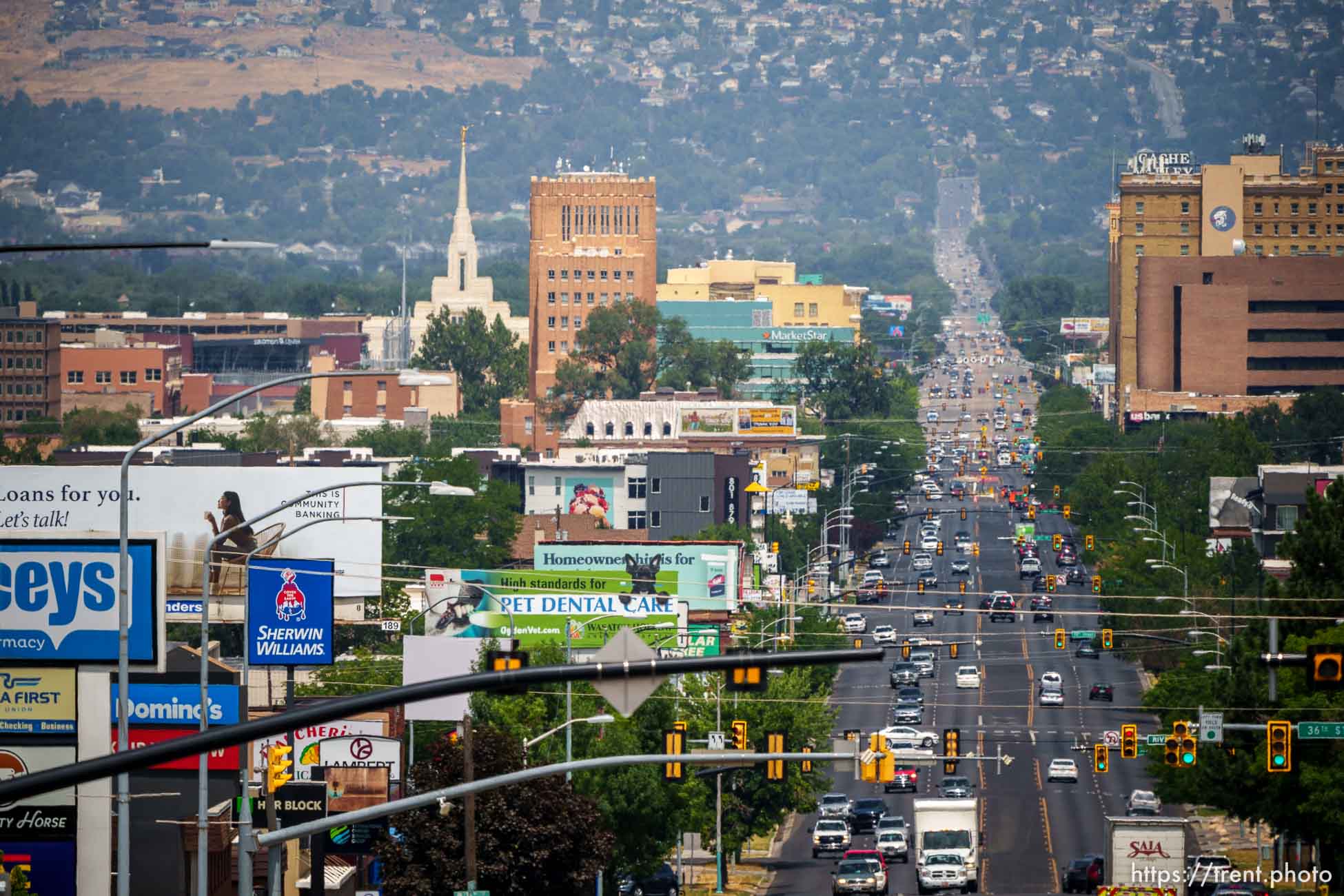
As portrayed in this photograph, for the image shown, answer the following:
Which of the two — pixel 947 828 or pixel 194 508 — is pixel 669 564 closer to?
pixel 194 508

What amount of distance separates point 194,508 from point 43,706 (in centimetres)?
7064

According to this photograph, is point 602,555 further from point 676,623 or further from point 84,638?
point 84,638

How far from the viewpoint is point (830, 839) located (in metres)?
88.3

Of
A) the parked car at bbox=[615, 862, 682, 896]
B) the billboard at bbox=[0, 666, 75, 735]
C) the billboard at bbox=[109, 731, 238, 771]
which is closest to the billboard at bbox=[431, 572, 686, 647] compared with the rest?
the parked car at bbox=[615, 862, 682, 896]

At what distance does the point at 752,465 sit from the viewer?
7559 inches

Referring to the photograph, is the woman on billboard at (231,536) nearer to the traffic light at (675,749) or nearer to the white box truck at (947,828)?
the white box truck at (947,828)

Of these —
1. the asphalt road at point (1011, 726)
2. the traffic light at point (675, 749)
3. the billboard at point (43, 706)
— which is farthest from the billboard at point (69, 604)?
the asphalt road at point (1011, 726)

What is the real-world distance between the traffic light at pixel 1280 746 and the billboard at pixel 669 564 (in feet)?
223

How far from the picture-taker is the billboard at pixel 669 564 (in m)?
129

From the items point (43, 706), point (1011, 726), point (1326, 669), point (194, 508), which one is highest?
point (1326, 669)

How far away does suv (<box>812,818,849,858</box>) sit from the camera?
88.2 meters

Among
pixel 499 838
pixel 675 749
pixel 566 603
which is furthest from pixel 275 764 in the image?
pixel 566 603

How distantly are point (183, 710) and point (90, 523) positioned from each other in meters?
55.1

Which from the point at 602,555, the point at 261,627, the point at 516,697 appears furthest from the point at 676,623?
the point at 261,627
